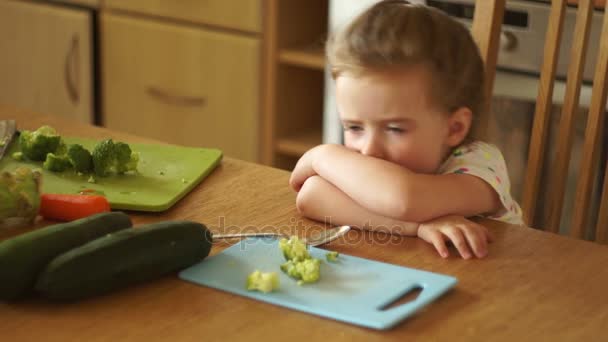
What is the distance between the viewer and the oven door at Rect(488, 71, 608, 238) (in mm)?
2092

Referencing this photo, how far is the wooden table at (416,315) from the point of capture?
816mm

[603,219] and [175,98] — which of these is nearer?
[603,219]

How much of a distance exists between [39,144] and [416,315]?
59 cm

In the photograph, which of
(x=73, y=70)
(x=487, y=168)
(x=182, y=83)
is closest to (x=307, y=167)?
(x=487, y=168)

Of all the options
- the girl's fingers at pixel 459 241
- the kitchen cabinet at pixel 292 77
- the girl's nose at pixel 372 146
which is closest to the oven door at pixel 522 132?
the kitchen cabinet at pixel 292 77

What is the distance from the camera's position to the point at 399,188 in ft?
3.46

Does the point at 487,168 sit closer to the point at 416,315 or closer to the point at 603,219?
the point at 603,219

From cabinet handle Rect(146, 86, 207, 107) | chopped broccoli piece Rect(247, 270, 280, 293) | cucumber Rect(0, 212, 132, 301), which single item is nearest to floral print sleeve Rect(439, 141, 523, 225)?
chopped broccoli piece Rect(247, 270, 280, 293)

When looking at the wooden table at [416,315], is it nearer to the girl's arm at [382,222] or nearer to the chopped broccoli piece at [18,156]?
the girl's arm at [382,222]

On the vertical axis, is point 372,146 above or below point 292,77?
above

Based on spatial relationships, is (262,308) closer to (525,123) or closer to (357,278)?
(357,278)

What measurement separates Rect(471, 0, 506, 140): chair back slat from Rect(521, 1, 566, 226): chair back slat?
0.07m

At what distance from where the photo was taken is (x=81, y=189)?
1134mm

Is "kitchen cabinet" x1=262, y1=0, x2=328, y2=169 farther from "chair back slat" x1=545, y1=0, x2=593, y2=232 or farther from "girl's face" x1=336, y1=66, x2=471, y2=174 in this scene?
"girl's face" x1=336, y1=66, x2=471, y2=174
